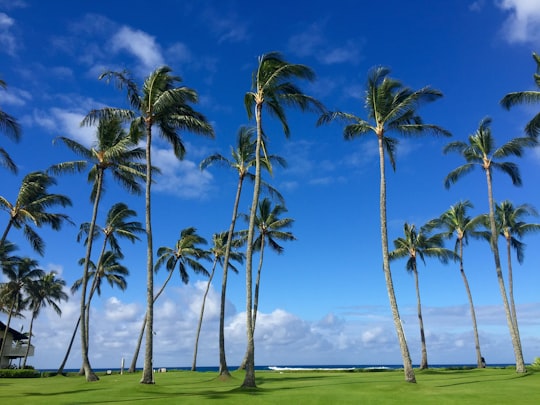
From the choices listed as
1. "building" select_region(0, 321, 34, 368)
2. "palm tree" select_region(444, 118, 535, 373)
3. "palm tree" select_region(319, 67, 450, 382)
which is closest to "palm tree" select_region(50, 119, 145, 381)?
"palm tree" select_region(319, 67, 450, 382)

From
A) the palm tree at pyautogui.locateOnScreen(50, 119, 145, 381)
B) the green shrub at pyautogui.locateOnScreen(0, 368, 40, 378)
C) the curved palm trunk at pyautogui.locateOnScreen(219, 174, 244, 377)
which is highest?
the palm tree at pyautogui.locateOnScreen(50, 119, 145, 381)

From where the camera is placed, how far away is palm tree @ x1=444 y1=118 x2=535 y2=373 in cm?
3300

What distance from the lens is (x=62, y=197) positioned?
32.8 m

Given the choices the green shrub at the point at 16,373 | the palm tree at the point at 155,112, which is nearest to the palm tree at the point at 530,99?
the palm tree at the point at 155,112

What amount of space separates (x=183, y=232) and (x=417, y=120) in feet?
109

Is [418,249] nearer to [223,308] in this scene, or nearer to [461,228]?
[461,228]

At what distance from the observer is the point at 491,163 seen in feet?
114

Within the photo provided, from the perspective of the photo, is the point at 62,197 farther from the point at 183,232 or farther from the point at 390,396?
the point at 390,396

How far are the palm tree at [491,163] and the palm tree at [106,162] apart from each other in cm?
2495

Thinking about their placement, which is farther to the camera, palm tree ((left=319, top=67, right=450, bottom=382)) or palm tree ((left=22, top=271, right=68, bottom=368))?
palm tree ((left=22, top=271, right=68, bottom=368))

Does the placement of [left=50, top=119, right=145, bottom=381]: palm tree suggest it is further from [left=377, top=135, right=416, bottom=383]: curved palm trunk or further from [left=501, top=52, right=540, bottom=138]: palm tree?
[left=501, top=52, right=540, bottom=138]: palm tree

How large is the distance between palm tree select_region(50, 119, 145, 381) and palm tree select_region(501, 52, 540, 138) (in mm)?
24950

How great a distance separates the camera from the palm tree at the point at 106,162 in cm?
3112

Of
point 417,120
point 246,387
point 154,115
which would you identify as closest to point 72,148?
point 154,115
